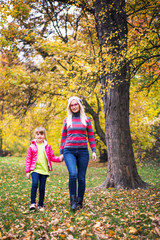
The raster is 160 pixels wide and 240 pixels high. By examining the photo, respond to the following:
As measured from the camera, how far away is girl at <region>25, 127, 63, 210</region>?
15.7ft

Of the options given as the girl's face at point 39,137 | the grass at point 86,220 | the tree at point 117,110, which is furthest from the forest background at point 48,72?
the grass at point 86,220

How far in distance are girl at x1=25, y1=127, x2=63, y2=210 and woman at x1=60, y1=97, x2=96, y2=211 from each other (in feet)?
1.14

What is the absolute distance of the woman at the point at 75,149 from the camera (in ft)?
14.8

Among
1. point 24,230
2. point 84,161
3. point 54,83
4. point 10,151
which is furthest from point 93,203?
point 10,151

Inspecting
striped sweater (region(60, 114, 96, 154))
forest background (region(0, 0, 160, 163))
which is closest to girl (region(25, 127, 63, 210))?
striped sweater (region(60, 114, 96, 154))

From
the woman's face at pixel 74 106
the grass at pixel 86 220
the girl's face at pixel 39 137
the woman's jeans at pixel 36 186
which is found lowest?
the grass at pixel 86 220

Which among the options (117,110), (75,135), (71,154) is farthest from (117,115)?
(71,154)

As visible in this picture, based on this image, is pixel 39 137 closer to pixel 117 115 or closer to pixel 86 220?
pixel 86 220

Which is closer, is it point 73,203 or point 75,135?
point 73,203

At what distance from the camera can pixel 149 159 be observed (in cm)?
1446

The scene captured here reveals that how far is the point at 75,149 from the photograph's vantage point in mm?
4586

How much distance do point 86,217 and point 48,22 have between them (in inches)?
438

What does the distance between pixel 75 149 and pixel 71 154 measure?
12 cm

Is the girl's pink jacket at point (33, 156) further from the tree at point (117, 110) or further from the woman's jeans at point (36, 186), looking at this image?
the tree at point (117, 110)
